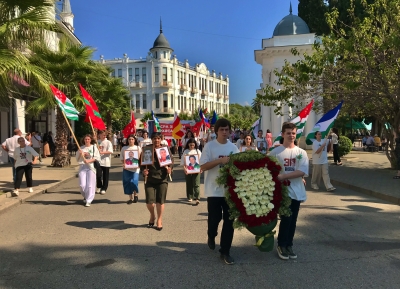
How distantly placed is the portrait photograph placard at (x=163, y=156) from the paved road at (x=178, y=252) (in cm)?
116

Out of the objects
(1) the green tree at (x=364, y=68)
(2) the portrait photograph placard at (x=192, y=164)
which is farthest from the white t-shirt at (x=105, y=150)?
(1) the green tree at (x=364, y=68)

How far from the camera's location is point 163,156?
21.3ft

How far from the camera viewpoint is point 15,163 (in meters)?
9.65

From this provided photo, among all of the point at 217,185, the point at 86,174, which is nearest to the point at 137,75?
the point at 86,174

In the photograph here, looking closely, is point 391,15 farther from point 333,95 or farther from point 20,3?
point 20,3

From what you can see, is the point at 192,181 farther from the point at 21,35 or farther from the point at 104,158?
the point at 21,35

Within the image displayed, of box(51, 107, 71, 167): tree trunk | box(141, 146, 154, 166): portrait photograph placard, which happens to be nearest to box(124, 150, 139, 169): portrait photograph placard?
box(141, 146, 154, 166): portrait photograph placard

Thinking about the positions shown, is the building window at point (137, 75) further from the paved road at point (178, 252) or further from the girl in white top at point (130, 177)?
the paved road at point (178, 252)

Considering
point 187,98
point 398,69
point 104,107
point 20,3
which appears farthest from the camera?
point 187,98

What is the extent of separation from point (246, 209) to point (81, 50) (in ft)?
47.0

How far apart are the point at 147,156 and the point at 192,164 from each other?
2379 millimetres

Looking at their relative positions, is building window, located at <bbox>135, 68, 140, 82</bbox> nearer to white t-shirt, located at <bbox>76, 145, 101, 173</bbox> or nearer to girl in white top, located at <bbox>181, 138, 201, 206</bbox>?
white t-shirt, located at <bbox>76, 145, 101, 173</bbox>

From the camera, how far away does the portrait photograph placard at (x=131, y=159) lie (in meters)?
8.63

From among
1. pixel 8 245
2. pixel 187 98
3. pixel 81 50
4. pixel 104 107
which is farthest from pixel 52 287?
pixel 187 98
